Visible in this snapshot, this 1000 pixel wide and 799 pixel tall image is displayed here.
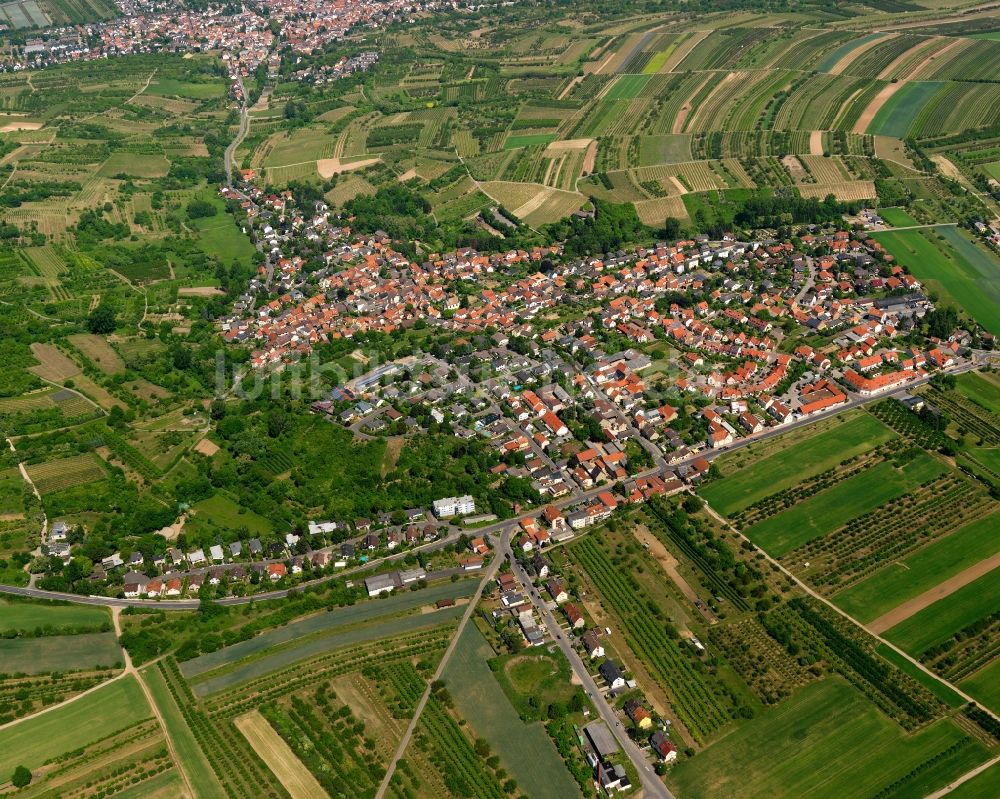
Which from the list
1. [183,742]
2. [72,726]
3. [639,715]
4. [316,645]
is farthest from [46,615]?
[639,715]

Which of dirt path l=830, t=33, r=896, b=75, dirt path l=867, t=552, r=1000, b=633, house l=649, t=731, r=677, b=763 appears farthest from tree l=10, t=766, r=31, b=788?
dirt path l=830, t=33, r=896, b=75

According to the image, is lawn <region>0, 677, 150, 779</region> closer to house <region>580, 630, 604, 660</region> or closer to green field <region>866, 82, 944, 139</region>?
house <region>580, 630, 604, 660</region>

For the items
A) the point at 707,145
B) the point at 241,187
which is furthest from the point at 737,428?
the point at 241,187

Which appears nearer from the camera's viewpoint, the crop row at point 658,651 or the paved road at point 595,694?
the paved road at point 595,694

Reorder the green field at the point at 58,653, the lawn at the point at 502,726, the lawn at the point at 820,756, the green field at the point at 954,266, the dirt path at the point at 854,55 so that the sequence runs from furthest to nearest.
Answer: the dirt path at the point at 854,55, the green field at the point at 954,266, the green field at the point at 58,653, the lawn at the point at 502,726, the lawn at the point at 820,756

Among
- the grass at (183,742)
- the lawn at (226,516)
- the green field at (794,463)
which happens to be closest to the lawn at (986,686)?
the green field at (794,463)

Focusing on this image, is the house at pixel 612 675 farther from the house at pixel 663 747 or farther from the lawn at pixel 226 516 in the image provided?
the lawn at pixel 226 516

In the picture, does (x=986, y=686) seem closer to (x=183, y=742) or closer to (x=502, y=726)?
(x=502, y=726)

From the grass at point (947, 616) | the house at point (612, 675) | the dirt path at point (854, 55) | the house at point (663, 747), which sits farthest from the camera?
the dirt path at point (854, 55)
